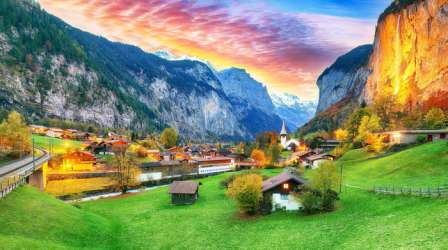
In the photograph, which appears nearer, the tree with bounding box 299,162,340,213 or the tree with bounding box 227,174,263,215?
the tree with bounding box 299,162,340,213

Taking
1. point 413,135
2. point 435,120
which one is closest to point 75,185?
point 413,135

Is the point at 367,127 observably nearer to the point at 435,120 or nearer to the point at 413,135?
the point at 413,135

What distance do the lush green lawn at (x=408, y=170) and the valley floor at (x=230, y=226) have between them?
0.48 m

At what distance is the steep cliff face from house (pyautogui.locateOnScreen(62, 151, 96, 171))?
12458cm

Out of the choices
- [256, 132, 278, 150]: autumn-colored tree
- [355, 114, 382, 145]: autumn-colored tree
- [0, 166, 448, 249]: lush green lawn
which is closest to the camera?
[0, 166, 448, 249]: lush green lawn

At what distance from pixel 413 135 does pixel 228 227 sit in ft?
206

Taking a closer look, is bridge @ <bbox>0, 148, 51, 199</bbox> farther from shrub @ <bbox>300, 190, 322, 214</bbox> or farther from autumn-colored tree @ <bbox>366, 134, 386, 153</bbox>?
autumn-colored tree @ <bbox>366, 134, 386, 153</bbox>

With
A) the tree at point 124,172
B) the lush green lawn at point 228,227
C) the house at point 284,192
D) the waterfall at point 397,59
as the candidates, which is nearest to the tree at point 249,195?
the house at point 284,192

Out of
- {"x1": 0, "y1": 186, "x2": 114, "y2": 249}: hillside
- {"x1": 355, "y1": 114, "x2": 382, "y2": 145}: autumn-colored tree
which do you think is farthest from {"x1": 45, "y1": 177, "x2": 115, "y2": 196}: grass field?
{"x1": 355, "y1": 114, "x2": 382, "y2": 145}: autumn-colored tree

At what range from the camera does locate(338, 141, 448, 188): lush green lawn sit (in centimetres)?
4838

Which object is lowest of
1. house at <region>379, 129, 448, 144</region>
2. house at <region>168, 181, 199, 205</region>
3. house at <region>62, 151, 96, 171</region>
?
house at <region>168, 181, 199, 205</region>

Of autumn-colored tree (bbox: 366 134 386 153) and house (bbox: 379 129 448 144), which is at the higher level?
house (bbox: 379 129 448 144)

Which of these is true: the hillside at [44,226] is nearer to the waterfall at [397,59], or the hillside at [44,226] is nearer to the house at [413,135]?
the house at [413,135]

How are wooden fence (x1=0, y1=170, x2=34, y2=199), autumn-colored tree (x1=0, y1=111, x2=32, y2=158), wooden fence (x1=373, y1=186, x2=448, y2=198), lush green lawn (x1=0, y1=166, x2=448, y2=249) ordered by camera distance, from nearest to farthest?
lush green lawn (x1=0, y1=166, x2=448, y2=249) → wooden fence (x1=373, y1=186, x2=448, y2=198) → wooden fence (x1=0, y1=170, x2=34, y2=199) → autumn-colored tree (x1=0, y1=111, x2=32, y2=158)
